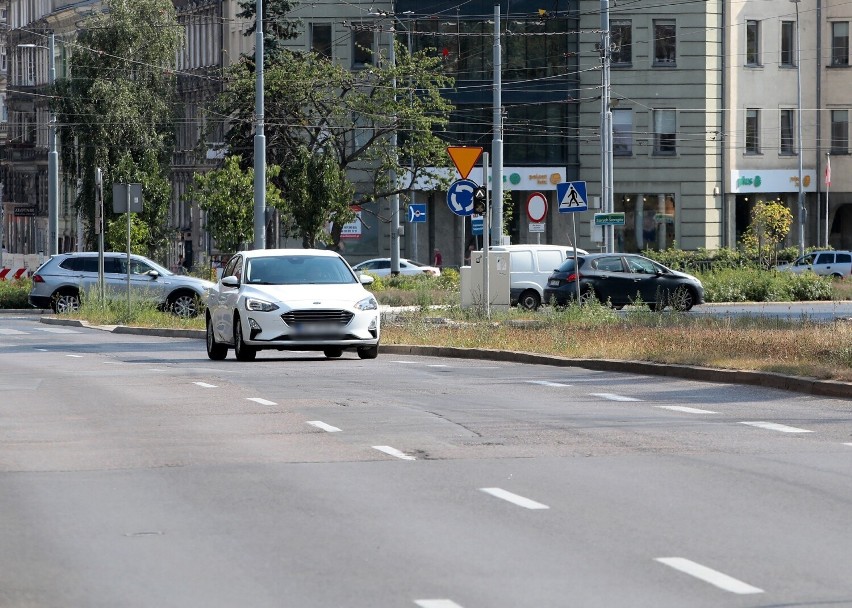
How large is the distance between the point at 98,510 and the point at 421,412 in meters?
6.30

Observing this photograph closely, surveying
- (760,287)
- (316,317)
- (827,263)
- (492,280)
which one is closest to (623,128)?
(827,263)

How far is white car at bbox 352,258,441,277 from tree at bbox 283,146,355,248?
5411mm

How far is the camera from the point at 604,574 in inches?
324

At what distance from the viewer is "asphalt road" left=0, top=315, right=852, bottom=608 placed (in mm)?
8016

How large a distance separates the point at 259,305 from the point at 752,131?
48170 mm

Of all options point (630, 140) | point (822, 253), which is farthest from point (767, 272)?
point (630, 140)

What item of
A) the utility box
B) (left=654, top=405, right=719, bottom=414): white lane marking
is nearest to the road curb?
(left=654, top=405, right=719, bottom=414): white lane marking

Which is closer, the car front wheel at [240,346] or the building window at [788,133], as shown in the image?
the car front wheel at [240,346]

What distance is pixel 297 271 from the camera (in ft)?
86.3

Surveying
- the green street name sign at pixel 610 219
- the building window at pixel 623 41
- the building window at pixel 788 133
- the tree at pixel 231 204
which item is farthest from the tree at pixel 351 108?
the green street name sign at pixel 610 219

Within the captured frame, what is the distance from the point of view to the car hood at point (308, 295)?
25.0 metres

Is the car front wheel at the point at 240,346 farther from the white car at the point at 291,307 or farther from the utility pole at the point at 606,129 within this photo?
the utility pole at the point at 606,129

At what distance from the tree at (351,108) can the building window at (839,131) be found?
1897 centimetres

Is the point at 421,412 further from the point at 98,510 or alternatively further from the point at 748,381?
the point at 98,510
